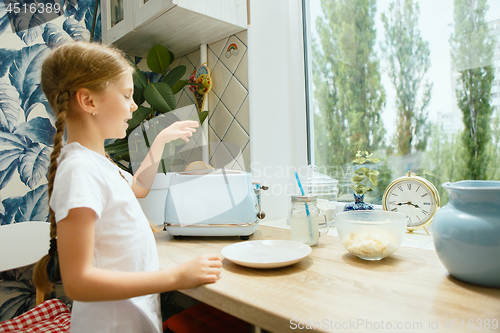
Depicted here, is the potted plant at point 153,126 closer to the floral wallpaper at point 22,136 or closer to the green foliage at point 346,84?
the floral wallpaper at point 22,136

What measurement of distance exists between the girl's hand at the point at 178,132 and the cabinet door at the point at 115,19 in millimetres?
667

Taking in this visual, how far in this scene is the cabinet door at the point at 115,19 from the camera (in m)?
1.34

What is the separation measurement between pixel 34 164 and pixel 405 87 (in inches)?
63.2

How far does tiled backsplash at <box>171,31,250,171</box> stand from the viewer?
1.34m

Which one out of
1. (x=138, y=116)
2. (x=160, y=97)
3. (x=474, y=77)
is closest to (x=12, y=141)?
(x=138, y=116)

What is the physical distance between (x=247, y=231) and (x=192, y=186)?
229mm

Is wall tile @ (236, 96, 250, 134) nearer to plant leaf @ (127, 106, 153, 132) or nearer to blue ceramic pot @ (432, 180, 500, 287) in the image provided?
plant leaf @ (127, 106, 153, 132)

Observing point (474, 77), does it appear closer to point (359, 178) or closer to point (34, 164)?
point (359, 178)

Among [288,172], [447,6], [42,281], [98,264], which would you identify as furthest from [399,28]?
[42,281]

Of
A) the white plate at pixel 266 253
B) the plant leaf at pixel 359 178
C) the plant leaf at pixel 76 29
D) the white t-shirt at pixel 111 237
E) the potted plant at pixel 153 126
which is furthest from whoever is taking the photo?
the plant leaf at pixel 76 29

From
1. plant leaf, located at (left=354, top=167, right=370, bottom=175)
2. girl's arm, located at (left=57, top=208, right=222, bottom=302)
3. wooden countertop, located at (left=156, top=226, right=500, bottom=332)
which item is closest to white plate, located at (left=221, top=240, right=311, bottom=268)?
wooden countertop, located at (left=156, top=226, right=500, bottom=332)

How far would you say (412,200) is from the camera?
1.01 meters

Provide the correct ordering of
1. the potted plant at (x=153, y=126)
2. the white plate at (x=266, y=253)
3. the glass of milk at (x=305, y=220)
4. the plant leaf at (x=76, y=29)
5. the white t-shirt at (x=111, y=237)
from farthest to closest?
1. the plant leaf at (x=76, y=29)
2. the potted plant at (x=153, y=126)
3. the glass of milk at (x=305, y=220)
4. the white plate at (x=266, y=253)
5. the white t-shirt at (x=111, y=237)

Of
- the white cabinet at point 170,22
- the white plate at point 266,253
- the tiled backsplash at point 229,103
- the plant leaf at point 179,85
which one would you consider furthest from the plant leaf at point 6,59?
the white plate at point 266,253
